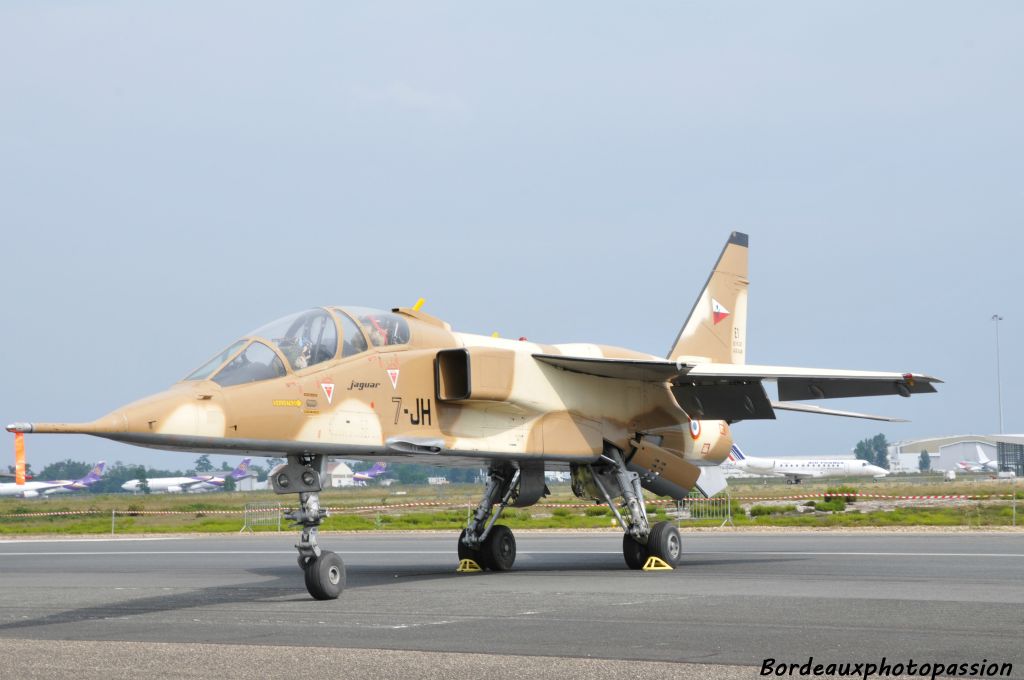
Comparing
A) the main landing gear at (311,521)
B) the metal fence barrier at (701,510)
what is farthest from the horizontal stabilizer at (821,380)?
the metal fence barrier at (701,510)

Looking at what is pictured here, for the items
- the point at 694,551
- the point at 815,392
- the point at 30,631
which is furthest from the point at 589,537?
the point at 30,631

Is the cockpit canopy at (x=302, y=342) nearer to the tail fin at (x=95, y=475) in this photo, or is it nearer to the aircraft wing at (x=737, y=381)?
the aircraft wing at (x=737, y=381)

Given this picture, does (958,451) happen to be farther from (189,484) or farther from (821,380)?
(821,380)

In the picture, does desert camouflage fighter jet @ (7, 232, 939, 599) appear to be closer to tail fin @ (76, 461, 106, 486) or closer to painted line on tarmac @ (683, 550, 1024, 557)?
painted line on tarmac @ (683, 550, 1024, 557)

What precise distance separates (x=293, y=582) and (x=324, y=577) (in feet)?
11.5

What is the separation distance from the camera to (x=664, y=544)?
18000 mm

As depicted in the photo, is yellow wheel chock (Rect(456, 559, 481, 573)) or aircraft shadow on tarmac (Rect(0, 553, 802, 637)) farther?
yellow wheel chock (Rect(456, 559, 481, 573))

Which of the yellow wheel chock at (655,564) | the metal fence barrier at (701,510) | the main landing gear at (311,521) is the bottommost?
the metal fence barrier at (701,510)

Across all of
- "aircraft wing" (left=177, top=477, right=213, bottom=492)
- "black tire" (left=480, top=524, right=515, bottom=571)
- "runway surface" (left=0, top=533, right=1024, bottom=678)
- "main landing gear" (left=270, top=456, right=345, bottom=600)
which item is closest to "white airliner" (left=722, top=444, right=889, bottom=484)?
"runway surface" (left=0, top=533, right=1024, bottom=678)

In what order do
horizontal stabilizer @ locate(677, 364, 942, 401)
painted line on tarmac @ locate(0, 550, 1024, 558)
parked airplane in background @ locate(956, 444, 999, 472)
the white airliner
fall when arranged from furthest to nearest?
parked airplane in background @ locate(956, 444, 999, 472)
the white airliner
painted line on tarmac @ locate(0, 550, 1024, 558)
horizontal stabilizer @ locate(677, 364, 942, 401)

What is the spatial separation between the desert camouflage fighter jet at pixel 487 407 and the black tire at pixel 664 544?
0.02 meters

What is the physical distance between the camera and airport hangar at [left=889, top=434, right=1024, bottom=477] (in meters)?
132

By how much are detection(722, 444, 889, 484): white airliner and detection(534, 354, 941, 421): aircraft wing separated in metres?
69.8

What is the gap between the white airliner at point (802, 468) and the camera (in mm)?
91562
